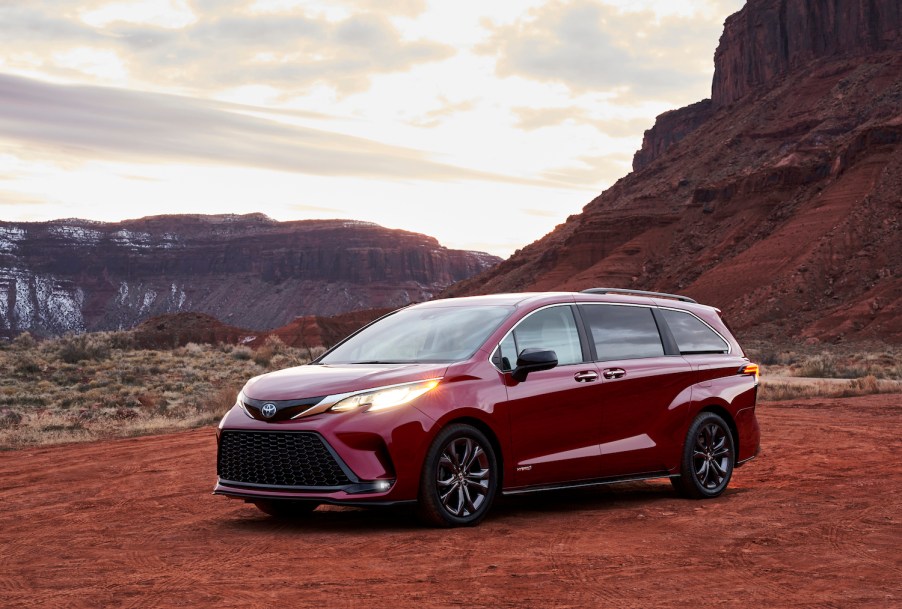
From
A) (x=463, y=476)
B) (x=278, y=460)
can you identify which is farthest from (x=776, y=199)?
(x=278, y=460)

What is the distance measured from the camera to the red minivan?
7.37 m

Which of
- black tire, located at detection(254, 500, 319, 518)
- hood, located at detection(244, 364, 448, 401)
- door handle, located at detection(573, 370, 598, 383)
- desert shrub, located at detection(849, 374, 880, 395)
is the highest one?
hood, located at detection(244, 364, 448, 401)

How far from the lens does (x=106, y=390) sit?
27156mm

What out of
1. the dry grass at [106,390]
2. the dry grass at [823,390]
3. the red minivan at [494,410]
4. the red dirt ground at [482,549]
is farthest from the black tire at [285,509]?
the dry grass at [823,390]

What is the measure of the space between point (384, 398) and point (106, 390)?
70.6ft

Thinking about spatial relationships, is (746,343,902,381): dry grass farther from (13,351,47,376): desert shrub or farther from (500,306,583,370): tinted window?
(13,351,47,376): desert shrub

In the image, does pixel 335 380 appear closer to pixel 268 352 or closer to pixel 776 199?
pixel 268 352

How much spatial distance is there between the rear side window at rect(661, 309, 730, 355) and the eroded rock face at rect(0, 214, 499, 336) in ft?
474

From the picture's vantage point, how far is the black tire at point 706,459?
935cm

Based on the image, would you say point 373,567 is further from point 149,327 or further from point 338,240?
point 338,240

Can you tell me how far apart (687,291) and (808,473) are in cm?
6357

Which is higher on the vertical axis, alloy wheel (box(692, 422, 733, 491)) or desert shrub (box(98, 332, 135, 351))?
desert shrub (box(98, 332, 135, 351))

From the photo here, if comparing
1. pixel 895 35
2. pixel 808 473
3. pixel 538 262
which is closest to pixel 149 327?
pixel 538 262

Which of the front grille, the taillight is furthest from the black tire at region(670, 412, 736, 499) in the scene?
the front grille
